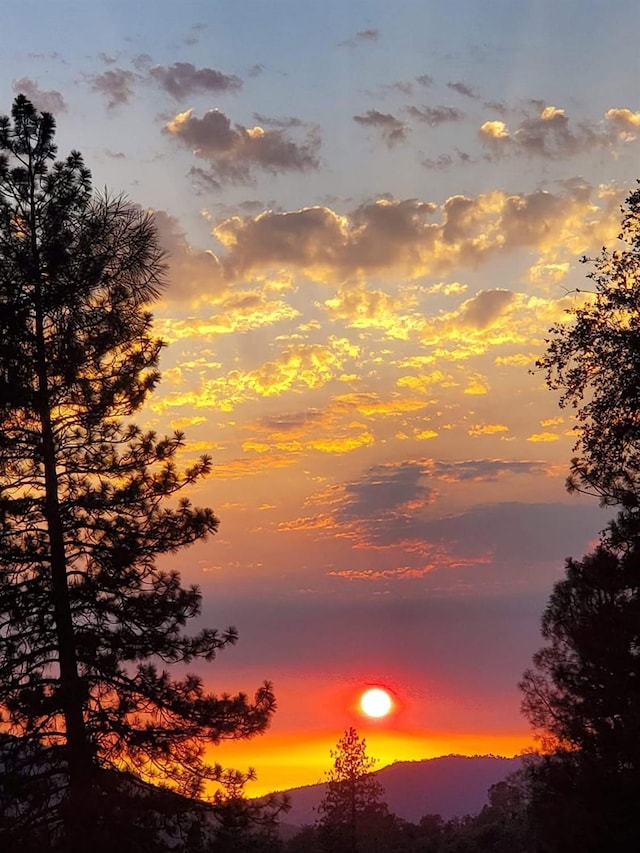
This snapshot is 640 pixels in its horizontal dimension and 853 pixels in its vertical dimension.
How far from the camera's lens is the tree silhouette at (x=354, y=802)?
68775 mm

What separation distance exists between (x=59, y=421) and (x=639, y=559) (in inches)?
479

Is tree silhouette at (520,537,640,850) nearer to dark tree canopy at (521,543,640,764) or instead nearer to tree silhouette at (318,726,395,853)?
dark tree canopy at (521,543,640,764)

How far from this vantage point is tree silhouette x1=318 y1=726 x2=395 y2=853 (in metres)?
68.8

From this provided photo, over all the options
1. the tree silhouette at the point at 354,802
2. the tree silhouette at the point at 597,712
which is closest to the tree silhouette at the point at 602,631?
the tree silhouette at the point at 597,712

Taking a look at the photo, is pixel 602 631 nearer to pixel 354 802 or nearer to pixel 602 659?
pixel 602 659

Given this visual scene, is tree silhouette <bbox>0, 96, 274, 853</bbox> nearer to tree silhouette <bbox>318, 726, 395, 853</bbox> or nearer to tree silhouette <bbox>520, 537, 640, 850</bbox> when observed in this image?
tree silhouette <bbox>520, 537, 640, 850</bbox>

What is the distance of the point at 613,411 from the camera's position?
52.2ft

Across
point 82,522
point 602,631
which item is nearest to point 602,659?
point 602,631

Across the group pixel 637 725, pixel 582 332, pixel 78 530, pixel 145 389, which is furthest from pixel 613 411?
pixel 78 530

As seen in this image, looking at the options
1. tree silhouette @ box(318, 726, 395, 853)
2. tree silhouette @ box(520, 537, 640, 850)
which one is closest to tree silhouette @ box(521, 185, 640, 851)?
tree silhouette @ box(520, 537, 640, 850)

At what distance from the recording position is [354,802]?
7069cm

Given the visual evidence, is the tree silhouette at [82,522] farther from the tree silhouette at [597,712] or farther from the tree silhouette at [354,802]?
the tree silhouette at [354,802]

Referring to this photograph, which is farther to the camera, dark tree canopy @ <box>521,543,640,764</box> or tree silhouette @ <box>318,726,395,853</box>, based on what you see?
tree silhouette @ <box>318,726,395,853</box>

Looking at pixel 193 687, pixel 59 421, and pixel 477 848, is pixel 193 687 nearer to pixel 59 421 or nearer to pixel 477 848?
pixel 59 421
